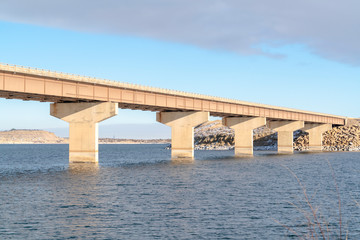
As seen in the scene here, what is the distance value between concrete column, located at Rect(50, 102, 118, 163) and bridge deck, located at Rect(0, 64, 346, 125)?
134 cm

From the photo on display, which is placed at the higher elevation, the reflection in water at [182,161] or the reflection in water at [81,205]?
the reflection in water at [81,205]

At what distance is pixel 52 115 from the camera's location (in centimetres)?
6662

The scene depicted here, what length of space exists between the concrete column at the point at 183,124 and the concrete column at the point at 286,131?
138 feet

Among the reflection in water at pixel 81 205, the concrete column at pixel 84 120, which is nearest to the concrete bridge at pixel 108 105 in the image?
the concrete column at pixel 84 120

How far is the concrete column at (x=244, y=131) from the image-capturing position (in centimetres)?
10375

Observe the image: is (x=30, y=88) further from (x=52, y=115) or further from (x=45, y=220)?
(x=45, y=220)

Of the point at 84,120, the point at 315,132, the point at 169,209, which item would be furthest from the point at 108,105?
the point at 315,132

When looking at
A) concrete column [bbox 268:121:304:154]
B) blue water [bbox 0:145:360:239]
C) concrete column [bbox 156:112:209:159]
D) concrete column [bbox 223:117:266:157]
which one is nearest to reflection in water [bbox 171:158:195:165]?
concrete column [bbox 156:112:209:159]

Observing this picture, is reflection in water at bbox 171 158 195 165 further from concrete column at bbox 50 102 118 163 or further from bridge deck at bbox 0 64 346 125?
concrete column at bbox 50 102 118 163

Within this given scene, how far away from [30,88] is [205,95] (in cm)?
3939

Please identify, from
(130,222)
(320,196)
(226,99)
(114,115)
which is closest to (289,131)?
(226,99)

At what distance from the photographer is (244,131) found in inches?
4141

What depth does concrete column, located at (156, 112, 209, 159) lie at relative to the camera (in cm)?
8644

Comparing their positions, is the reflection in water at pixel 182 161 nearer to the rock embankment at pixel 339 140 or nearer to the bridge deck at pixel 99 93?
the bridge deck at pixel 99 93
